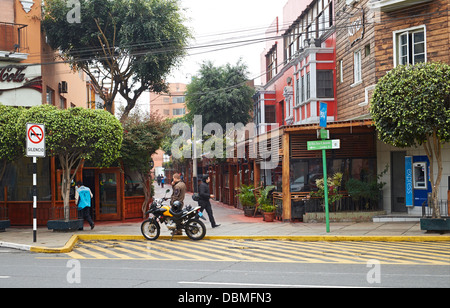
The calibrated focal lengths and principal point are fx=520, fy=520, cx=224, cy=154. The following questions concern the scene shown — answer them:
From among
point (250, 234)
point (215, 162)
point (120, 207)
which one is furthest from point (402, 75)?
point (215, 162)

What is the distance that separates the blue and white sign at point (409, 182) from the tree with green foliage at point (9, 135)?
44.6 ft

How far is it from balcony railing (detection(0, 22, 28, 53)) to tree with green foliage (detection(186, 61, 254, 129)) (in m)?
17.9

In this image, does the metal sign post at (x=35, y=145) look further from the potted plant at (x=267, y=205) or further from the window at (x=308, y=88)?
the window at (x=308, y=88)

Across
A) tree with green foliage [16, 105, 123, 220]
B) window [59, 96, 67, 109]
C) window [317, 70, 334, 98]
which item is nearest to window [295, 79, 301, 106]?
window [317, 70, 334, 98]

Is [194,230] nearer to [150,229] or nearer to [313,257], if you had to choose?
[150,229]

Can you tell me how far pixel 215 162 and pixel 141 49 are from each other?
367 inches

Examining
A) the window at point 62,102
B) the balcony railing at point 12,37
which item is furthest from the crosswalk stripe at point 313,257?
the window at point 62,102

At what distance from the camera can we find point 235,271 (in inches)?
394

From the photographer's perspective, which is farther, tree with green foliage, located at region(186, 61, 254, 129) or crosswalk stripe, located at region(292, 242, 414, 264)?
tree with green foliage, located at region(186, 61, 254, 129)

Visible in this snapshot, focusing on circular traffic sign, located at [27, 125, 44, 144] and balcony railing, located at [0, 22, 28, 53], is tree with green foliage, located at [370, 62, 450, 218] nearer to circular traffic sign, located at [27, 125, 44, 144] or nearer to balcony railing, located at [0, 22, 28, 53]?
circular traffic sign, located at [27, 125, 44, 144]

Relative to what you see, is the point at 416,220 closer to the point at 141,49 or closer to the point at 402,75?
the point at 402,75

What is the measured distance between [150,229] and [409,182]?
9.65 m

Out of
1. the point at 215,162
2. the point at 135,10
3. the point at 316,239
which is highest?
the point at 135,10

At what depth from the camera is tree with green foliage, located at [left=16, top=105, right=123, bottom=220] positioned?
664 inches
